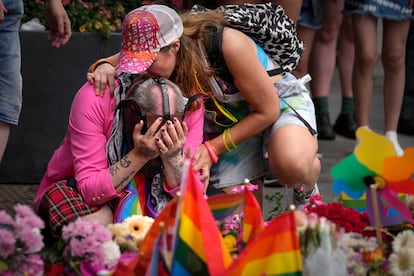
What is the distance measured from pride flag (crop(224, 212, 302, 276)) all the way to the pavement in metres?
1.46

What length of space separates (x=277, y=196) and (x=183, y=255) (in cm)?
132

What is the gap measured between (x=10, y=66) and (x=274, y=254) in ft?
5.52

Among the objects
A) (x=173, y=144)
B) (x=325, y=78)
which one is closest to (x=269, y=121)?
(x=173, y=144)

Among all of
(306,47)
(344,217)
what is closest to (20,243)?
(344,217)

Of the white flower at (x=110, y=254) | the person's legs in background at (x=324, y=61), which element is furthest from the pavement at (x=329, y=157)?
the white flower at (x=110, y=254)

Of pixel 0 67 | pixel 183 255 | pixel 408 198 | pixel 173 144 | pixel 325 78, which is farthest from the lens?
pixel 325 78

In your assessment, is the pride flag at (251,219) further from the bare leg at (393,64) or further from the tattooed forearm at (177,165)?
the bare leg at (393,64)

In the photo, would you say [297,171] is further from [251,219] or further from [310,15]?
[310,15]

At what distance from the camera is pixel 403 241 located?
259 cm

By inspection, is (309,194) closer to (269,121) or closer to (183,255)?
(269,121)

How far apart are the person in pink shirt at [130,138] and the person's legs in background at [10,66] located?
0.30 meters

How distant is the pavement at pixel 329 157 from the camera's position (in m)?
4.71

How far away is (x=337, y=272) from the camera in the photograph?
2.45 meters

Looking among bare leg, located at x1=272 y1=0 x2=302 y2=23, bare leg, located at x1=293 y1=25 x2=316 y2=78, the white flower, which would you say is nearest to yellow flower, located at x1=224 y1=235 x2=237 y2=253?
the white flower
